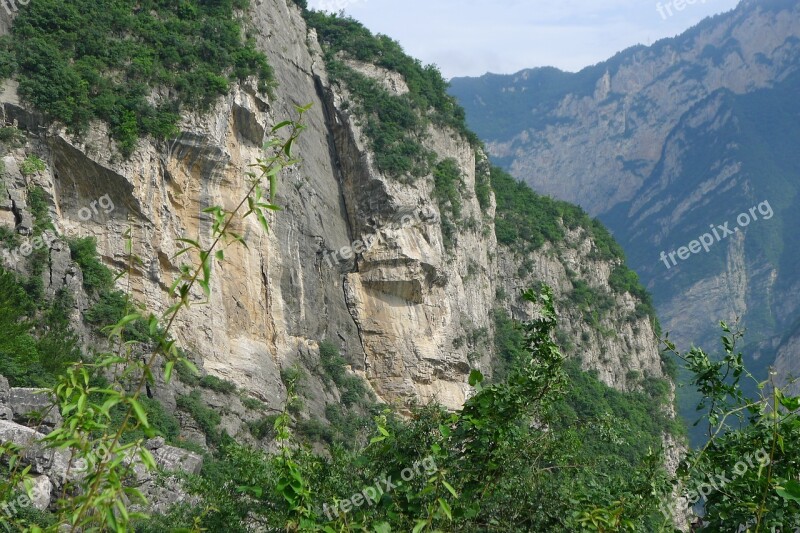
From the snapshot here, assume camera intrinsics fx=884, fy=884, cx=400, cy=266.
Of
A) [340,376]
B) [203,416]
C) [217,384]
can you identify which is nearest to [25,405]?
[203,416]

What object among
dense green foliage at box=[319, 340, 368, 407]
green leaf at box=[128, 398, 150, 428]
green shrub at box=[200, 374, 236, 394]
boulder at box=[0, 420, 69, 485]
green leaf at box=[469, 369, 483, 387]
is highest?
green leaf at box=[128, 398, 150, 428]

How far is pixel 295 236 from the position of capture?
3381 cm

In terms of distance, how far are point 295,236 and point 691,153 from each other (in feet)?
382

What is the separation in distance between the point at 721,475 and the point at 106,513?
3303 mm

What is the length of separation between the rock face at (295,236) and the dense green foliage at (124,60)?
0.63 metres

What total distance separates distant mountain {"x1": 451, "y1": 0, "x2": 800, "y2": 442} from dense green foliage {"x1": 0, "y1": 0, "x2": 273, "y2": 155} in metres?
71.6

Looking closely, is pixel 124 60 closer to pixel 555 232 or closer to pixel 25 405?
pixel 25 405

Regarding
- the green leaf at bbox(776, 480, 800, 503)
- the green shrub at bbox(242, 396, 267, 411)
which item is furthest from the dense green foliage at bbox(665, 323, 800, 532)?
the green shrub at bbox(242, 396, 267, 411)

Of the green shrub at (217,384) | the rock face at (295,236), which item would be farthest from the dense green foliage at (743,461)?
the green shrub at (217,384)

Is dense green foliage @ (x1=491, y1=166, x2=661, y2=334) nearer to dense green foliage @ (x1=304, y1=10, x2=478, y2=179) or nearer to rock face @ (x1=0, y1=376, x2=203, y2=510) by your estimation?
dense green foliage @ (x1=304, y1=10, x2=478, y2=179)

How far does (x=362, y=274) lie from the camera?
3725 cm

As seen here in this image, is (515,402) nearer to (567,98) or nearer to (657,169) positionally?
(657,169)

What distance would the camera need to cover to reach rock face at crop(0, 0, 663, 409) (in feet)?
88.2

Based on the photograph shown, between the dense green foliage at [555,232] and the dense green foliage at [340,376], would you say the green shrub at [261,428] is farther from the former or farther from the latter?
the dense green foliage at [555,232]
